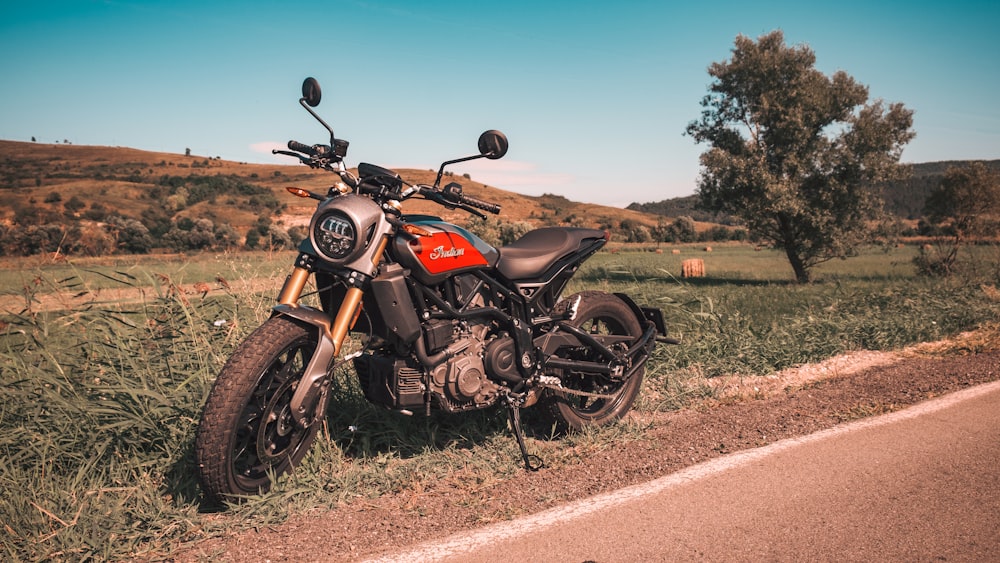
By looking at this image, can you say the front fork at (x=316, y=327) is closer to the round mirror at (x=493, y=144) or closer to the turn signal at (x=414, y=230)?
the turn signal at (x=414, y=230)

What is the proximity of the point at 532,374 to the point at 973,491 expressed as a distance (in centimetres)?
255

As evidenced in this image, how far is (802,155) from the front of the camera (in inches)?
1101

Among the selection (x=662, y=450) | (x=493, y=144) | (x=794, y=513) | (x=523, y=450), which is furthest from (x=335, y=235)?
(x=794, y=513)

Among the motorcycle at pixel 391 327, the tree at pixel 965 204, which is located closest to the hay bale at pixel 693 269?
the tree at pixel 965 204

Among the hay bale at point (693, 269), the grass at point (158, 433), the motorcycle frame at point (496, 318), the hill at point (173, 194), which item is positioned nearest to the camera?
the grass at point (158, 433)

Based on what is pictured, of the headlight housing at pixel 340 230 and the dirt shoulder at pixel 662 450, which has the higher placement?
the headlight housing at pixel 340 230

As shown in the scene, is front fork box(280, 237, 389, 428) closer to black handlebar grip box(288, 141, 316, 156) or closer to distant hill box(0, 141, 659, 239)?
black handlebar grip box(288, 141, 316, 156)

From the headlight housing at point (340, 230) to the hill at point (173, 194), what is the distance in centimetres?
3900

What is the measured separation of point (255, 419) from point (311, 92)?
1908 millimetres

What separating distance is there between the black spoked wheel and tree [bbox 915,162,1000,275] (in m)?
24.6

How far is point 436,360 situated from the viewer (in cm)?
378

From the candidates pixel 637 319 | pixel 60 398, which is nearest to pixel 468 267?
pixel 637 319

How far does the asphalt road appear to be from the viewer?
277cm

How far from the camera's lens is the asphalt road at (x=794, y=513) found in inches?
109
